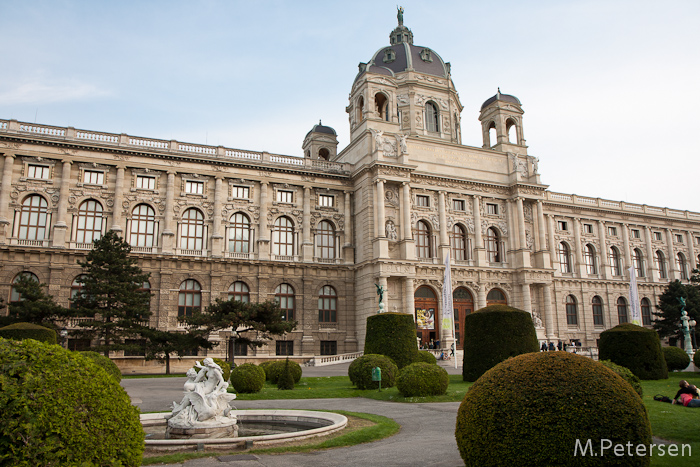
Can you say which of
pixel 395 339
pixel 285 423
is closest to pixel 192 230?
pixel 395 339

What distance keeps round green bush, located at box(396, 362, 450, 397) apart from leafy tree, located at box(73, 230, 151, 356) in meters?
19.7

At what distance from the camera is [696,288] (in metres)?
55.3

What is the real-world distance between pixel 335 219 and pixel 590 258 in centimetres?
3153

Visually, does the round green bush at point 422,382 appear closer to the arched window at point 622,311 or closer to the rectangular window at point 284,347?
the rectangular window at point 284,347

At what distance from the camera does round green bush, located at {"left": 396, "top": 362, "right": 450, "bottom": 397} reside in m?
20.0

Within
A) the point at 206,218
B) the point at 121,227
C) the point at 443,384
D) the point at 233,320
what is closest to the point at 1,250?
the point at 121,227

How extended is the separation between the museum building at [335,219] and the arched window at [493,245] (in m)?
0.14

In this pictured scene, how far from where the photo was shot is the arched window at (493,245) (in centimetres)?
5306

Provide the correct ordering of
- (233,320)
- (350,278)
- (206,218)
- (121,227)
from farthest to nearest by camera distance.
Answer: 1. (350,278)
2. (206,218)
3. (121,227)
4. (233,320)

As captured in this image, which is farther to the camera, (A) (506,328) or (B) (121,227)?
(B) (121,227)

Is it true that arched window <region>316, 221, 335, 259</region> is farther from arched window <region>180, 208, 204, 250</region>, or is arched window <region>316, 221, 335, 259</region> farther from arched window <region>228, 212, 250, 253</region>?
arched window <region>180, 208, 204, 250</region>

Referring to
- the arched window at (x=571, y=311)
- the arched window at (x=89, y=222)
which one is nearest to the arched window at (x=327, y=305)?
the arched window at (x=89, y=222)

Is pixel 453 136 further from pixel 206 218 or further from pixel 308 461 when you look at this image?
pixel 308 461

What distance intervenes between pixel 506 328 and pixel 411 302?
23224 mm
